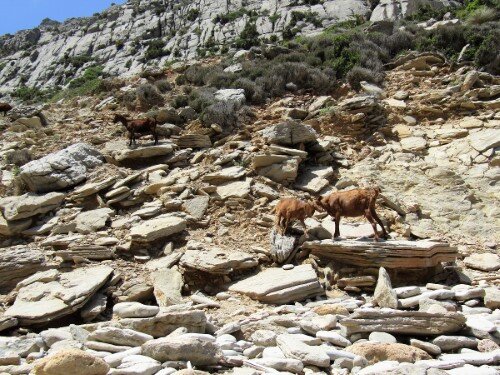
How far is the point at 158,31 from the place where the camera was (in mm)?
47656

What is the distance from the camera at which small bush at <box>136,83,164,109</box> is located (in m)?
16.9

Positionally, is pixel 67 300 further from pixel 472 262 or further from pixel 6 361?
pixel 472 262

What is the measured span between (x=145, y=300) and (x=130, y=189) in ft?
12.7

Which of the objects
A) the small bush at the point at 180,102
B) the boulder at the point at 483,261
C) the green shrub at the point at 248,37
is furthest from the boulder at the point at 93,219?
the green shrub at the point at 248,37

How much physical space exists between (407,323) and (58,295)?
541 centimetres

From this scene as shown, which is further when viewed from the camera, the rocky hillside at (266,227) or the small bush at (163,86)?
the small bush at (163,86)

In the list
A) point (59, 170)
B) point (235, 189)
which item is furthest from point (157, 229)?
point (59, 170)

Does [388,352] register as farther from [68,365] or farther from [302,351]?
[68,365]

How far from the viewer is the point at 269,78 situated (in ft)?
53.2

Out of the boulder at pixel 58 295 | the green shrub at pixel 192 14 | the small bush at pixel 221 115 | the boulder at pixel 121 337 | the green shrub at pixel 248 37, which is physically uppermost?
the green shrub at pixel 192 14

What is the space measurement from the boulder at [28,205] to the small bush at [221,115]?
16.4 ft

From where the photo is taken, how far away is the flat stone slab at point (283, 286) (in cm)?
712

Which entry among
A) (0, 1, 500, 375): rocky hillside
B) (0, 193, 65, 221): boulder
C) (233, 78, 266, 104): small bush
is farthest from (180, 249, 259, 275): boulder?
(233, 78, 266, 104): small bush

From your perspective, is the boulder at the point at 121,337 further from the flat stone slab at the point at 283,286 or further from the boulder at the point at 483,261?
the boulder at the point at 483,261
